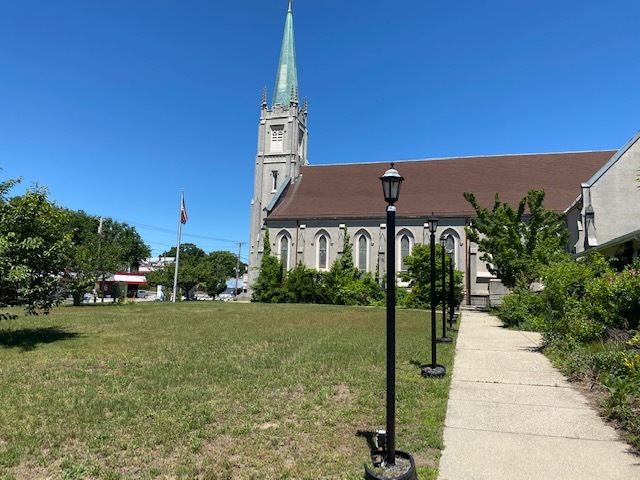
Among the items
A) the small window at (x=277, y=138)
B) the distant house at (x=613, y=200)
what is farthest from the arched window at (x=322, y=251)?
the distant house at (x=613, y=200)

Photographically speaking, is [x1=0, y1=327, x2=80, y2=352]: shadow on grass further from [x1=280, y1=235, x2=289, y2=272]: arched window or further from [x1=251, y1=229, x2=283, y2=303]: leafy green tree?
[x1=280, y1=235, x2=289, y2=272]: arched window

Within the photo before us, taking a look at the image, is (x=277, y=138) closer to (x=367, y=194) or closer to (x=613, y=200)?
(x=367, y=194)

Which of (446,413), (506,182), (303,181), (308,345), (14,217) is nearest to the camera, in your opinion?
(446,413)

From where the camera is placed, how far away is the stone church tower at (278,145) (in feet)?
151

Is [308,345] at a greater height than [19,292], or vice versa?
[19,292]

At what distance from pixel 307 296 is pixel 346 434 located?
3179 cm

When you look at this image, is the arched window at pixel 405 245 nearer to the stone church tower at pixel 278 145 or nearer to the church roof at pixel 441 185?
the church roof at pixel 441 185

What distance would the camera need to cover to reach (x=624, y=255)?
17.0 metres

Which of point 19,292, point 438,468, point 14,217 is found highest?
point 14,217

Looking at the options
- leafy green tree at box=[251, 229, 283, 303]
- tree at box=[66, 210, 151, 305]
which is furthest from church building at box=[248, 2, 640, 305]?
tree at box=[66, 210, 151, 305]

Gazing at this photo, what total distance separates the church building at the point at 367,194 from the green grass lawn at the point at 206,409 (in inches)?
1104

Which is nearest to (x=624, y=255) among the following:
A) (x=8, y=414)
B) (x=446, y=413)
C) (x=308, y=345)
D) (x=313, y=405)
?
(x=308, y=345)

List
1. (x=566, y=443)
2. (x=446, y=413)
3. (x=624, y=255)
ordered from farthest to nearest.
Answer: (x=624, y=255) → (x=446, y=413) → (x=566, y=443)

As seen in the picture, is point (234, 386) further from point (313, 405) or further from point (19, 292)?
point (19, 292)
